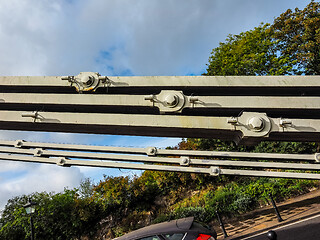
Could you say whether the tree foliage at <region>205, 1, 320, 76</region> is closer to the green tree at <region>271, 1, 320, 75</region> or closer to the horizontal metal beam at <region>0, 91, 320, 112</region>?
the green tree at <region>271, 1, 320, 75</region>

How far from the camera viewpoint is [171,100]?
11.2 feet

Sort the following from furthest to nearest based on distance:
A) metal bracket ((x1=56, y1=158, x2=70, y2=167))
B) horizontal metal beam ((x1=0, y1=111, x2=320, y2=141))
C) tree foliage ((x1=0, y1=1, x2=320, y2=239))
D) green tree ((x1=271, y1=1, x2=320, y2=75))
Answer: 1. green tree ((x1=271, y1=1, x2=320, y2=75))
2. tree foliage ((x1=0, y1=1, x2=320, y2=239))
3. metal bracket ((x1=56, y1=158, x2=70, y2=167))
4. horizontal metal beam ((x1=0, y1=111, x2=320, y2=141))

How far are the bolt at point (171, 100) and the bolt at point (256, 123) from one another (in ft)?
A: 4.69

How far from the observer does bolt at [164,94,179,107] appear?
3410 mm

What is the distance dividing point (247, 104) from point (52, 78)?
420 centimetres

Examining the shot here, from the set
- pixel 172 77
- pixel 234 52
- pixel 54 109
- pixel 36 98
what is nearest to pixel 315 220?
pixel 172 77

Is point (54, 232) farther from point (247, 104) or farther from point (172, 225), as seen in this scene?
point (247, 104)

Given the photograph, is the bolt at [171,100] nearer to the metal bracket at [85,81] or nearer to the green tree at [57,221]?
the metal bracket at [85,81]

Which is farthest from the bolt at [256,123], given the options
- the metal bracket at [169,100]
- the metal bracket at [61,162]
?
the metal bracket at [61,162]


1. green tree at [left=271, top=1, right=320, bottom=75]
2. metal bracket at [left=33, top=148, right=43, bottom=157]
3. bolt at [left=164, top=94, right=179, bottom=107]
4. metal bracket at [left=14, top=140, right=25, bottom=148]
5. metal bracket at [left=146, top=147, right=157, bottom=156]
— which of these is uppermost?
green tree at [left=271, top=1, right=320, bottom=75]

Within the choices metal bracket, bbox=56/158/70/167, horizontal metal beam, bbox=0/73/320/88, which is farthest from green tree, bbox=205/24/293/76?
metal bracket, bbox=56/158/70/167

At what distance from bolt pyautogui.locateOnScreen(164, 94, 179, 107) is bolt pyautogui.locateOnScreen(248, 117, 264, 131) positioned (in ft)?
4.69

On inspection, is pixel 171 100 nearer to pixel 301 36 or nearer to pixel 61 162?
pixel 61 162

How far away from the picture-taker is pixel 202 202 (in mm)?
10602
